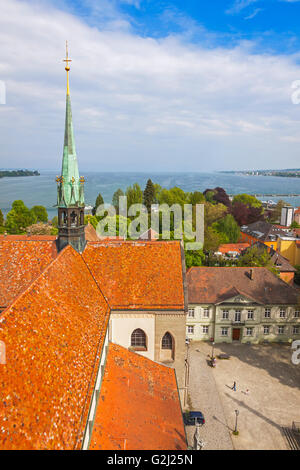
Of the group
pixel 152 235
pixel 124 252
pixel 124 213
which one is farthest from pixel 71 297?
pixel 124 213

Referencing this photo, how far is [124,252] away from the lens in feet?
80.5

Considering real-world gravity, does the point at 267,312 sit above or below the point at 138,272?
below

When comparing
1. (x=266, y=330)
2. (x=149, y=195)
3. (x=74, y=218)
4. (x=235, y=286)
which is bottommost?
(x=266, y=330)

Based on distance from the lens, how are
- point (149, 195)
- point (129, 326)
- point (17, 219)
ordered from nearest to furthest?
1. point (129, 326)
2. point (17, 219)
3. point (149, 195)

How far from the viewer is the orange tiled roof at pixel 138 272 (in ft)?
72.5

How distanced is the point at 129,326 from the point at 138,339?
4.37 feet

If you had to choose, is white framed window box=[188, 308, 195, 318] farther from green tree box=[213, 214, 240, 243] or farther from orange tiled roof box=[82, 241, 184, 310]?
green tree box=[213, 214, 240, 243]

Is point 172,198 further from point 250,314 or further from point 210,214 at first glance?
point 250,314

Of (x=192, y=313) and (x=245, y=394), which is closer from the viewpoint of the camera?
(x=245, y=394)

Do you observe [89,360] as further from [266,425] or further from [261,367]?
[261,367]

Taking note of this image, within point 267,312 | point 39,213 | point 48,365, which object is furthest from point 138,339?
point 39,213

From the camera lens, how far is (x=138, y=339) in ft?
74.3

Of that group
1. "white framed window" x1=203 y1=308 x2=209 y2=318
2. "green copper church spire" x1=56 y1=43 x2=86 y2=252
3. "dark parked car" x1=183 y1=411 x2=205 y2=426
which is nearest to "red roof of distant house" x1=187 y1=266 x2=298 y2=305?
"white framed window" x1=203 y1=308 x2=209 y2=318
